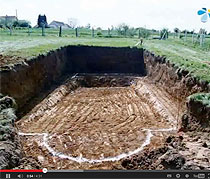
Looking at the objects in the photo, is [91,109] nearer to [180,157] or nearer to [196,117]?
[196,117]

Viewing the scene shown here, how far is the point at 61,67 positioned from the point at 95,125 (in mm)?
7153

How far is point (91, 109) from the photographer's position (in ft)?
31.4

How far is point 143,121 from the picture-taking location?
27.2 feet

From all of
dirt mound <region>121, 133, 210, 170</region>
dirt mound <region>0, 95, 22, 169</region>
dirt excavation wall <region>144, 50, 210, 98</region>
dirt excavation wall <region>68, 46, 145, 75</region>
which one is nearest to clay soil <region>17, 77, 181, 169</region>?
dirt excavation wall <region>144, 50, 210, 98</region>

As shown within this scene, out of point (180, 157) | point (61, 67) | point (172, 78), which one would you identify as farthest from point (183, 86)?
point (61, 67)

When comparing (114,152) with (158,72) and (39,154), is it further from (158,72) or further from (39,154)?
(158,72)

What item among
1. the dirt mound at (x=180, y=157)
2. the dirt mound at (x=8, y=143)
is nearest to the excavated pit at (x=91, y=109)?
the dirt mound at (x=180, y=157)

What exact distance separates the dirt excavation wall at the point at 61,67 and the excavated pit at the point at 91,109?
3 cm

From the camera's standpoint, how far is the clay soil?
5.89 metres

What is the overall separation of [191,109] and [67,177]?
440cm

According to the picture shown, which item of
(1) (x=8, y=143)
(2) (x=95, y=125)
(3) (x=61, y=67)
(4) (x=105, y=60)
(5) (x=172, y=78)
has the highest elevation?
(4) (x=105, y=60)

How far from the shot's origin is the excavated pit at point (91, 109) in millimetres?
6047

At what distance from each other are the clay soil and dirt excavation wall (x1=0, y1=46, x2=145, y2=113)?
682 millimetres

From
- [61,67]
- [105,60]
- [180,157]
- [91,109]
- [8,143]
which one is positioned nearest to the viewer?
[180,157]
